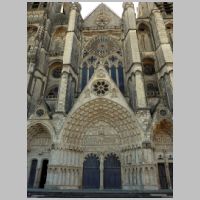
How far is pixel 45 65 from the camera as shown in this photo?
1353cm

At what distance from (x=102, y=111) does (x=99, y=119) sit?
19.8 inches

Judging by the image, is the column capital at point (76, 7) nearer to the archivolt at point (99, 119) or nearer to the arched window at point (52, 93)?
the arched window at point (52, 93)

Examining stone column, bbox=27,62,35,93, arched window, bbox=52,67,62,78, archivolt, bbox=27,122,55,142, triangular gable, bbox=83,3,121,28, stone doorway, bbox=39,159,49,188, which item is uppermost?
triangular gable, bbox=83,3,121,28

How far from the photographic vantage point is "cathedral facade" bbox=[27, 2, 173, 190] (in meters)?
9.70

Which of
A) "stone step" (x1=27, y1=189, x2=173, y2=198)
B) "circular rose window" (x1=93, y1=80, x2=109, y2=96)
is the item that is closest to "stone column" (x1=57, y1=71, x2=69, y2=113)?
"circular rose window" (x1=93, y1=80, x2=109, y2=96)

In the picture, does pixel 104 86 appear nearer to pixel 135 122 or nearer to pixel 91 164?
pixel 135 122

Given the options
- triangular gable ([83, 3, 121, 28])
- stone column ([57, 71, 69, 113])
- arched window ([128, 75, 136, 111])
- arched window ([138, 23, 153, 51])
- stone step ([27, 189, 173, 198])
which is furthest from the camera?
triangular gable ([83, 3, 121, 28])

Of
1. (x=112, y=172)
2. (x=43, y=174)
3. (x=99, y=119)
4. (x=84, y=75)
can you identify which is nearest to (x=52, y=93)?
(x=84, y=75)

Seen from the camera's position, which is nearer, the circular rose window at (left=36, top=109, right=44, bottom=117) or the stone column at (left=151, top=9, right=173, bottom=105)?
the circular rose window at (left=36, top=109, right=44, bottom=117)

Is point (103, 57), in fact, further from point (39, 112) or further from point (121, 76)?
point (39, 112)

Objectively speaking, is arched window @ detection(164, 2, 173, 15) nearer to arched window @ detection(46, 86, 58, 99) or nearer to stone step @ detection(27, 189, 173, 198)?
arched window @ detection(46, 86, 58, 99)

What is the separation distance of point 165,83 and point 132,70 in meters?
2.02

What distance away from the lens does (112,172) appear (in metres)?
10.2

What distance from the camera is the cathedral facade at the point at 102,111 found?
31.8ft
